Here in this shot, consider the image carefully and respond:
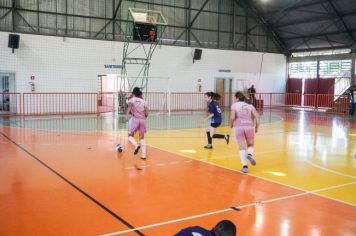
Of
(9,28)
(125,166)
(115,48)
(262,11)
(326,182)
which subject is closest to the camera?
(326,182)

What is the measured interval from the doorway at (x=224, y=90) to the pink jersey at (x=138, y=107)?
69.1 ft

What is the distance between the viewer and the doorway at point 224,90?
30828 mm

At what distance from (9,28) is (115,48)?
6.61 m

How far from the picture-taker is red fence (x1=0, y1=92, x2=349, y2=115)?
23.0 metres

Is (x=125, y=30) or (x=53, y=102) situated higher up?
(x=125, y=30)

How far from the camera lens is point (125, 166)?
361 inches

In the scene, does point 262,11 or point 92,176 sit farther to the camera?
point 262,11

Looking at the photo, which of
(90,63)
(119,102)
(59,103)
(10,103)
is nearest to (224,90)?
(119,102)

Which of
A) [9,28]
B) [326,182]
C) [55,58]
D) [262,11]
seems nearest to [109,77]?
[55,58]

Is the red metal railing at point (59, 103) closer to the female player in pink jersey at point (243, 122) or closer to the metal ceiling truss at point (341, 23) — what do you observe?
the female player in pink jersey at point (243, 122)

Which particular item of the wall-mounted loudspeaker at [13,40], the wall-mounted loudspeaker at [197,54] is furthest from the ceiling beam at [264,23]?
the wall-mounted loudspeaker at [13,40]

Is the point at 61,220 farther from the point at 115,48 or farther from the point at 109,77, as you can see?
the point at 109,77

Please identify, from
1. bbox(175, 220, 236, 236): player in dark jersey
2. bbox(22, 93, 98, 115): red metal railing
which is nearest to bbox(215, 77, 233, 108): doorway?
bbox(22, 93, 98, 115): red metal railing

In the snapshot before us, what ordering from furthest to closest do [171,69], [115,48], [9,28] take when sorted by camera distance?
[171,69] → [115,48] → [9,28]
